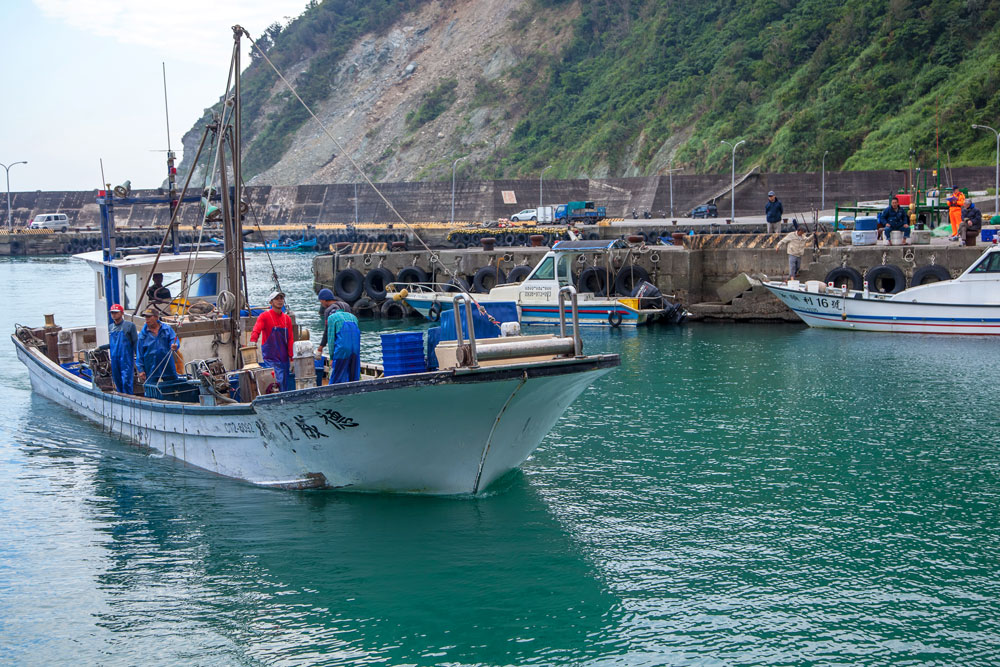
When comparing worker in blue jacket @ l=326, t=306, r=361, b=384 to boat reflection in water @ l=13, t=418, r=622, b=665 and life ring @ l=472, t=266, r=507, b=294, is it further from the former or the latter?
life ring @ l=472, t=266, r=507, b=294

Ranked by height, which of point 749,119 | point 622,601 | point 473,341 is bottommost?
point 622,601

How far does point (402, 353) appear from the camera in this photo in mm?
10797

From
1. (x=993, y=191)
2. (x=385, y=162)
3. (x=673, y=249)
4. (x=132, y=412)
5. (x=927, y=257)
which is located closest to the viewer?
(x=132, y=412)

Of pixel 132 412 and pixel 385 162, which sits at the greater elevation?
pixel 385 162

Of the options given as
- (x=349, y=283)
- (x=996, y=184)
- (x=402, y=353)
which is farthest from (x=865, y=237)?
(x=402, y=353)

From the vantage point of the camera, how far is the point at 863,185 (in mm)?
51406

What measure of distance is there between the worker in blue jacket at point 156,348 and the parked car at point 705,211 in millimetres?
44951

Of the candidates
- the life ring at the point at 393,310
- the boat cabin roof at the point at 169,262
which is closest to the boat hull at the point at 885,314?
the life ring at the point at 393,310

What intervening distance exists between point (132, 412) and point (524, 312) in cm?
1497

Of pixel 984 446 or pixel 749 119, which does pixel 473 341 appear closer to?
pixel 984 446

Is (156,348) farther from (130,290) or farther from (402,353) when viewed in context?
(402,353)

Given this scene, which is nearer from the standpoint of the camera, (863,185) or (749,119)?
(863,185)

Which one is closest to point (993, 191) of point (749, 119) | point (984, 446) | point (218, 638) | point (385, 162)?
point (749, 119)

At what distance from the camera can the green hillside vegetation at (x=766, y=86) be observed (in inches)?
2092
